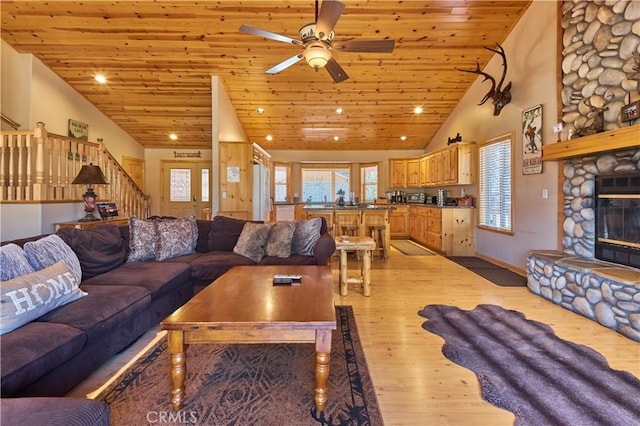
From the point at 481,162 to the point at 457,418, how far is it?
5305mm

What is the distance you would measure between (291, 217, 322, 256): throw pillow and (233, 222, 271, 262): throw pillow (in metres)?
0.35

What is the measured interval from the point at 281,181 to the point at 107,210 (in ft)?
15.5

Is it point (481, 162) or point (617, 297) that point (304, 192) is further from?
point (617, 297)

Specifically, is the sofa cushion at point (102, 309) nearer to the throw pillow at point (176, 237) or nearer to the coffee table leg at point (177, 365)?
the coffee table leg at point (177, 365)

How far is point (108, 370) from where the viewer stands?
2.12 meters

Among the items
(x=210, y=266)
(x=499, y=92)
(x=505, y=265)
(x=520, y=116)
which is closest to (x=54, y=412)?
(x=210, y=266)

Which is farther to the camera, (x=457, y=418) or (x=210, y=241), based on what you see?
(x=210, y=241)

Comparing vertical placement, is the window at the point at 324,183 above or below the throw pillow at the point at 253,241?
above

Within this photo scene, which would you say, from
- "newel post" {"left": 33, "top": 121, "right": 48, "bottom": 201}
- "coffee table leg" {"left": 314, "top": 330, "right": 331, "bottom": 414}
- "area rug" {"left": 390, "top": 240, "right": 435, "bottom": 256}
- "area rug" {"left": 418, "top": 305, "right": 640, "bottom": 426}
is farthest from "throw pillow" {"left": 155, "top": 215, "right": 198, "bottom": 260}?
"area rug" {"left": 390, "top": 240, "right": 435, "bottom": 256}

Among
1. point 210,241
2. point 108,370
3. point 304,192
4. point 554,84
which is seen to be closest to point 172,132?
point 304,192

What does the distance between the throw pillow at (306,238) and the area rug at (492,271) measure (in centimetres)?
259

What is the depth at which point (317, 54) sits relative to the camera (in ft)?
9.48

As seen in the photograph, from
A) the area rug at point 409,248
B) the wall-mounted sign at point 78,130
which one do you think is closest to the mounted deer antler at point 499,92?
the area rug at point 409,248

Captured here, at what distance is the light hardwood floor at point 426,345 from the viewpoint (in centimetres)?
175
